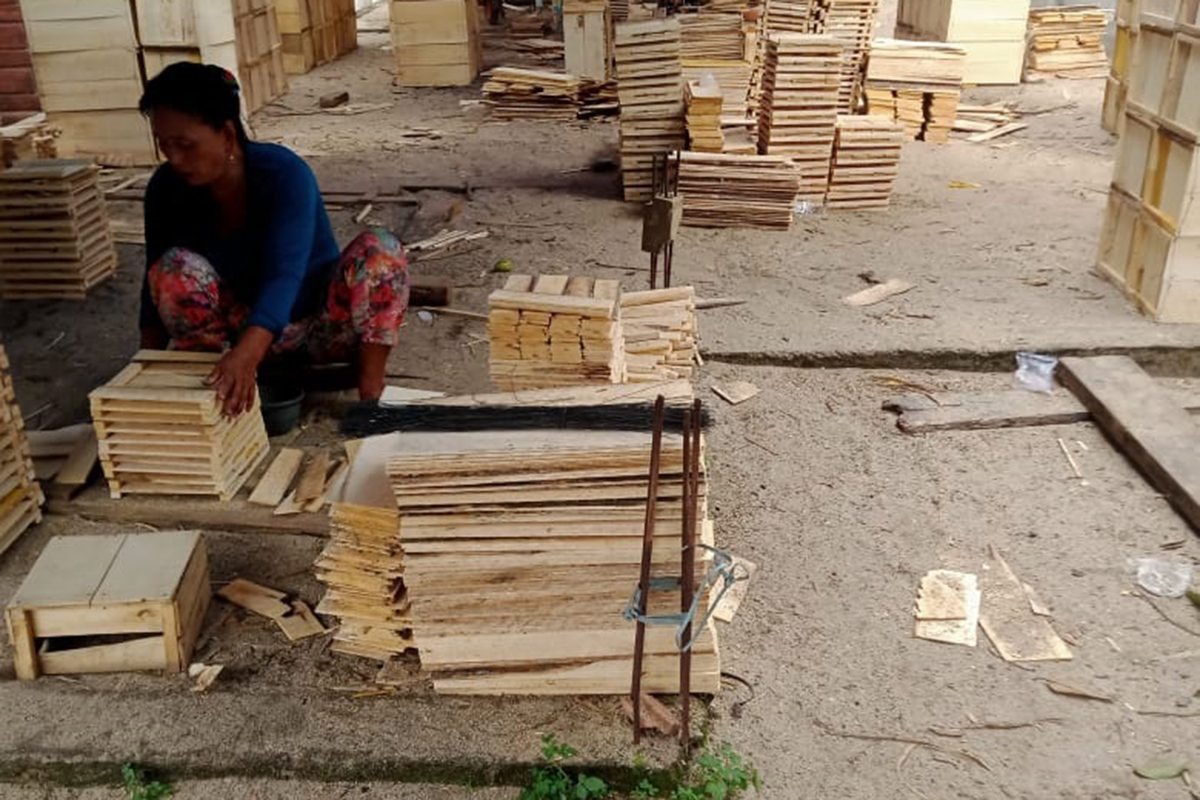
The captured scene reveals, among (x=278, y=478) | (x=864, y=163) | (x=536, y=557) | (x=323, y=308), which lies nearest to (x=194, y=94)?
(x=323, y=308)

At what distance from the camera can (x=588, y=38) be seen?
43.0 feet

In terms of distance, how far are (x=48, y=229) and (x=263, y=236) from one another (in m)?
2.86

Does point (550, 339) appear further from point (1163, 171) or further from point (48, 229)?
point (1163, 171)

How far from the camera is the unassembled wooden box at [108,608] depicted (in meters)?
3.03

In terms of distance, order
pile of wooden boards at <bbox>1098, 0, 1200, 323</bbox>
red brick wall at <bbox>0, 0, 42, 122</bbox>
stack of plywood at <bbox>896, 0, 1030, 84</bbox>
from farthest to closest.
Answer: stack of plywood at <bbox>896, 0, 1030, 84</bbox>, red brick wall at <bbox>0, 0, 42, 122</bbox>, pile of wooden boards at <bbox>1098, 0, 1200, 323</bbox>

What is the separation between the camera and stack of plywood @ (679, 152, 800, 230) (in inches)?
305

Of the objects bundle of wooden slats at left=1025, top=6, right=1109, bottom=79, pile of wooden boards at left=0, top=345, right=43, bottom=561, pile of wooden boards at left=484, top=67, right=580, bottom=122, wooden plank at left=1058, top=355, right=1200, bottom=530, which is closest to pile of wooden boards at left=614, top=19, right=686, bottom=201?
pile of wooden boards at left=484, top=67, right=580, bottom=122

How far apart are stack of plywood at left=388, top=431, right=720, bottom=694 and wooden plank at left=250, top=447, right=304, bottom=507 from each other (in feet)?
4.51

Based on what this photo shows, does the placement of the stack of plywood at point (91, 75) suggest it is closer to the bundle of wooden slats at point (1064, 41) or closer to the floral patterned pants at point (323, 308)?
the floral patterned pants at point (323, 308)

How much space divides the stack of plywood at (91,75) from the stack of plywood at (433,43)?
5.23m

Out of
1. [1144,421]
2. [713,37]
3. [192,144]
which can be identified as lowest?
[1144,421]

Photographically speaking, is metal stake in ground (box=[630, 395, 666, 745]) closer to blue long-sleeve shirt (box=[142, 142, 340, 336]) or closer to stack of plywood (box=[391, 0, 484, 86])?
blue long-sleeve shirt (box=[142, 142, 340, 336])

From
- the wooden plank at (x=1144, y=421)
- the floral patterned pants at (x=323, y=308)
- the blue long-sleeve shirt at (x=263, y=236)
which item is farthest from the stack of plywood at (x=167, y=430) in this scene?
the wooden plank at (x=1144, y=421)

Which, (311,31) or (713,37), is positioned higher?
(713,37)
